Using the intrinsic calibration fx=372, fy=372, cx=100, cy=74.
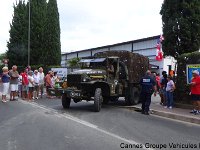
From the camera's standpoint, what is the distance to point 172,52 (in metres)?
19.9

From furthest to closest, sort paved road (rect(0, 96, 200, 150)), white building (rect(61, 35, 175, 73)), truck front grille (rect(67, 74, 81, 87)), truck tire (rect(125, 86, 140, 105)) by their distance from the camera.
Answer: white building (rect(61, 35, 175, 73)) → truck tire (rect(125, 86, 140, 105)) → truck front grille (rect(67, 74, 81, 87)) → paved road (rect(0, 96, 200, 150))

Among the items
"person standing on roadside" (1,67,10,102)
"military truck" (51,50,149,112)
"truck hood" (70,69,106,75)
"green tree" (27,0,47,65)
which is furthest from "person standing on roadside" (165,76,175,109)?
"green tree" (27,0,47,65)

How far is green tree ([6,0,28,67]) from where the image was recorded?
49.0 m

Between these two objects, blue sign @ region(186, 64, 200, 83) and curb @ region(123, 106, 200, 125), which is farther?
blue sign @ region(186, 64, 200, 83)

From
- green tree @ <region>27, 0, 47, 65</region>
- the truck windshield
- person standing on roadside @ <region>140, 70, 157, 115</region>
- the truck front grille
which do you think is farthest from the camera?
green tree @ <region>27, 0, 47, 65</region>

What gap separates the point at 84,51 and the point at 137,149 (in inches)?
2559

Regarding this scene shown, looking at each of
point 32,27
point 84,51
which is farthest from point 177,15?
point 84,51

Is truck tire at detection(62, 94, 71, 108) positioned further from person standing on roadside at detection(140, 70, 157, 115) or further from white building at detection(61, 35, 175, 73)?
white building at detection(61, 35, 175, 73)

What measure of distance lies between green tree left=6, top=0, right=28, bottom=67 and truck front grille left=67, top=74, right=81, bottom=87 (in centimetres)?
3351

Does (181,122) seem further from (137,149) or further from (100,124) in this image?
(137,149)

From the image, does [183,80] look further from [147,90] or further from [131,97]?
[131,97]

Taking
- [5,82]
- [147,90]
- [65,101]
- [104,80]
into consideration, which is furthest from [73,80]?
[5,82]

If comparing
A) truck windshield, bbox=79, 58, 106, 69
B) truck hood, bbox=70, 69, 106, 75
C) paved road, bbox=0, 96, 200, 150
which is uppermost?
truck windshield, bbox=79, 58, 106, 69

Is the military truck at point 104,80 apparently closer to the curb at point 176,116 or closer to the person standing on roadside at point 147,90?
the person standing on roadside at point 147,90
